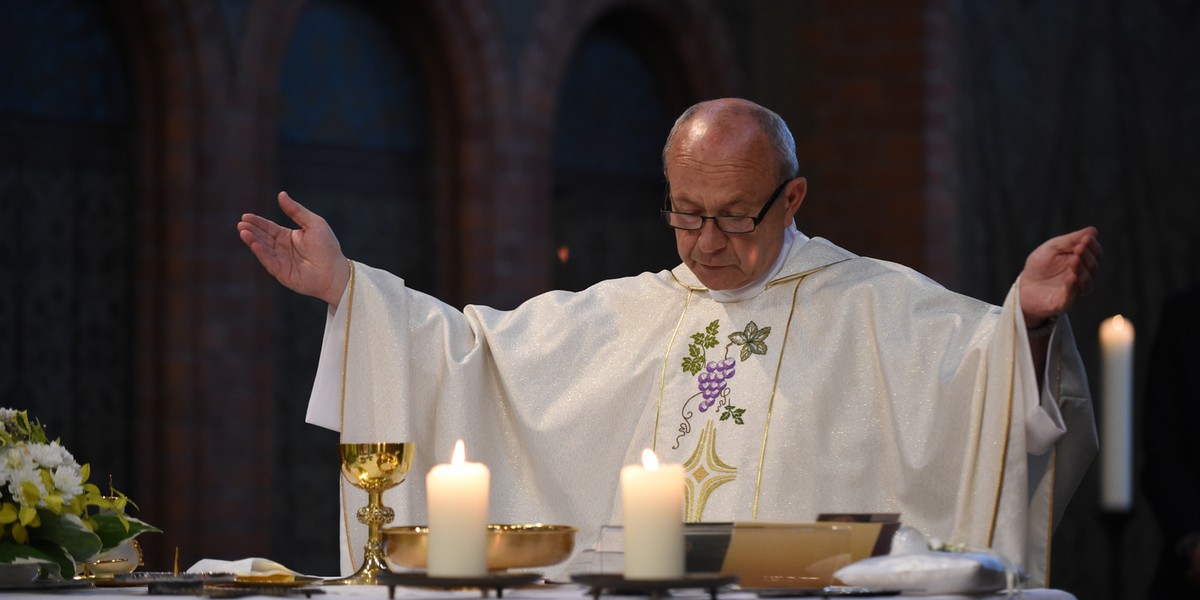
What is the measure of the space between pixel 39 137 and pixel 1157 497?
3.60 metres

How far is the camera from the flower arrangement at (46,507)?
2.74m

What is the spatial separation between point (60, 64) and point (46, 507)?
11.4 ft

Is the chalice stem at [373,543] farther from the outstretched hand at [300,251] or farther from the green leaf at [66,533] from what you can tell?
the outstretched hand at [300,251]

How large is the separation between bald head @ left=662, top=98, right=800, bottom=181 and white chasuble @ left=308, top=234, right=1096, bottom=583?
0.26 meters

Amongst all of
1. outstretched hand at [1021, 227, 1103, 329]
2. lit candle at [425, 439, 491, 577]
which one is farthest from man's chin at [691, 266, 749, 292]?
lit candle at [425, 439, 491, 577]

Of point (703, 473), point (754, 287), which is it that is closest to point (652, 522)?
point (703, 473)

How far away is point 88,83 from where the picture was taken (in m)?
6.02

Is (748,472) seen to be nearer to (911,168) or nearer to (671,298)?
(671,298)

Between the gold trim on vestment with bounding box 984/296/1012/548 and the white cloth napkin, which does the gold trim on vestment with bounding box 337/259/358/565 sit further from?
the gold trim on vestment with bounding box 984/296/1012/548

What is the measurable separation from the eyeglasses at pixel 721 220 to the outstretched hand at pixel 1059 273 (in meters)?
0.74

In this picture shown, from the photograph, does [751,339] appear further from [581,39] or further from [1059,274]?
[581,39]

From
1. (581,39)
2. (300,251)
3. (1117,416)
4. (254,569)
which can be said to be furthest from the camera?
(581,39)

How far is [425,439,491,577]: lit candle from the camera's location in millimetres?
2260

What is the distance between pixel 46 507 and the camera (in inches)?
109
